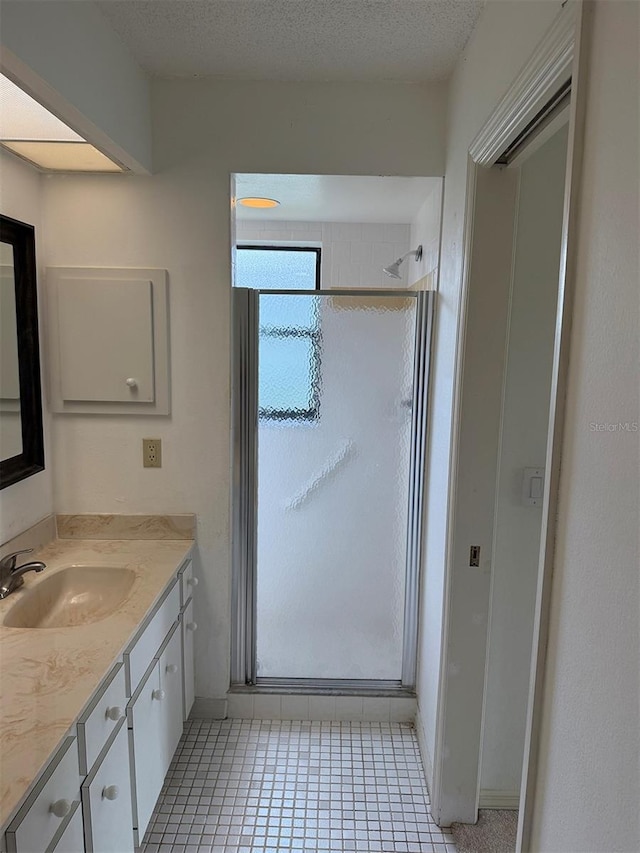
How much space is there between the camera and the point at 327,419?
7.70 feet

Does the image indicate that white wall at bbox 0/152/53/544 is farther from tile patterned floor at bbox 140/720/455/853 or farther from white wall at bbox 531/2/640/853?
white wall at bbox 531/2/640/853

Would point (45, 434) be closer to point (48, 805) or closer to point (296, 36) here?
point (48, 805)

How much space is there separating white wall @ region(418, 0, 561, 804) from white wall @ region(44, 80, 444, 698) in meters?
0.26

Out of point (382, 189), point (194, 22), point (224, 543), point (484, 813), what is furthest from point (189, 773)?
point (194, 22)

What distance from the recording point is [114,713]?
1.40 meters

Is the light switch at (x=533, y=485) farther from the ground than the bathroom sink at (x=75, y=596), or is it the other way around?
the light switch at (x=533, y=485)

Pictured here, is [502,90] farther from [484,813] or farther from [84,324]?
[484,813]

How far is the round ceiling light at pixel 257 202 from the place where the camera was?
2.47 metres

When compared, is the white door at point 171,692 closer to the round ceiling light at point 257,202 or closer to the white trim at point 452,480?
the white trim at point 452,480

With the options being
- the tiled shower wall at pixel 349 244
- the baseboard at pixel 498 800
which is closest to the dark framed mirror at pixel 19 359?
the tiled shower wall at pixel 349 244

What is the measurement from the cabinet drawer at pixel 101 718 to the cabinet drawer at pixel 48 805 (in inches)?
1.4

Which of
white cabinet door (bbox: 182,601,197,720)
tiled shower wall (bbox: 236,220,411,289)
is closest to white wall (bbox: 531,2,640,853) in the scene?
white cabinet door (bbox: 182,601,197,720)

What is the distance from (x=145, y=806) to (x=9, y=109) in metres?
2.10

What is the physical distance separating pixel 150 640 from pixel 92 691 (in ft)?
1.49
